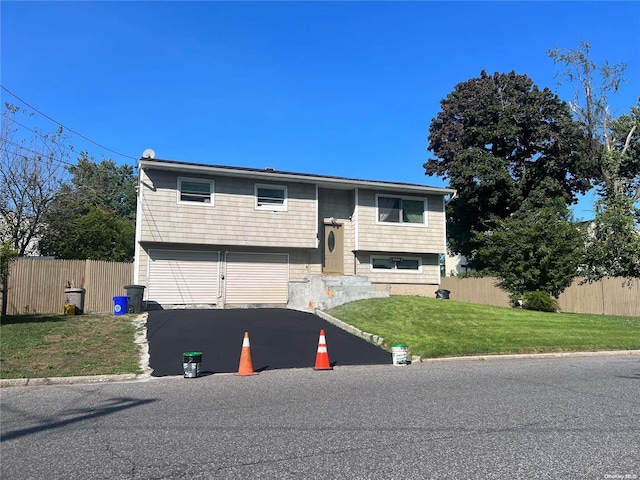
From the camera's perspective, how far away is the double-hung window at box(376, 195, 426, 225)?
75.3 ft

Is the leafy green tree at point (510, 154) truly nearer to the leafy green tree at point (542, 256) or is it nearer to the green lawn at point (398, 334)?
the leafy green tree at point (542, 256)

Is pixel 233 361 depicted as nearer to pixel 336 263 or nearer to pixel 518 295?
pixel 336 263

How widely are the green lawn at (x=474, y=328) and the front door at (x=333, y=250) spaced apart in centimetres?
373

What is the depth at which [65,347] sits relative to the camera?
11.4 meters

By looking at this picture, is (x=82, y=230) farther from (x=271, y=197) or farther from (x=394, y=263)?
(x=394, y=263)

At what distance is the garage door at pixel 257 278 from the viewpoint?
2045cm

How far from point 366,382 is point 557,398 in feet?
9.95

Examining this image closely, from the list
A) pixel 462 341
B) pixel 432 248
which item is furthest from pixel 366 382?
pixel 432 248

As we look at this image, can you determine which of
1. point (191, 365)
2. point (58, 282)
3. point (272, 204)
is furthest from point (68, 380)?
point (272, 204)

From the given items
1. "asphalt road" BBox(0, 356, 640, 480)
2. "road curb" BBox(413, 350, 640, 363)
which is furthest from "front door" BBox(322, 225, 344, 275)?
"asphalt road" BBox(0, 356, 640, 480)

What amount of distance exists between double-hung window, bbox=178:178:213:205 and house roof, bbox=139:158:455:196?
0.42 metres

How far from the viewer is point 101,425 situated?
5926mm

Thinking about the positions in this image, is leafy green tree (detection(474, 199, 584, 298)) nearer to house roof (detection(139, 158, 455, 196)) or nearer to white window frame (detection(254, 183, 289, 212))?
house roof (detection(139, 158, 455, 196))

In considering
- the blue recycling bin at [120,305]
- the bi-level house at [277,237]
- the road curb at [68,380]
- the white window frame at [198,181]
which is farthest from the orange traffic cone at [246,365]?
the white window frame at [198,181]
